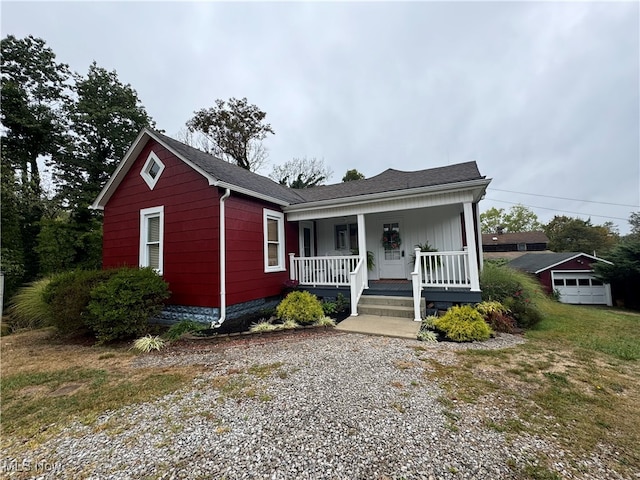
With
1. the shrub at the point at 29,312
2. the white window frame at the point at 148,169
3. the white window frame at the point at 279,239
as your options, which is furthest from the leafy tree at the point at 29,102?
the white window frame at the point at 279,239

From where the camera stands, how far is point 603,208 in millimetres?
41719

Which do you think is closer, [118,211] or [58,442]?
[58,442]

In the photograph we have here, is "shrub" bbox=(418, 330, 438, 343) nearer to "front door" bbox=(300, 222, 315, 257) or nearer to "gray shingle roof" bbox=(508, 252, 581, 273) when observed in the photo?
"front door" bbox=(300, 222, 315, 257)

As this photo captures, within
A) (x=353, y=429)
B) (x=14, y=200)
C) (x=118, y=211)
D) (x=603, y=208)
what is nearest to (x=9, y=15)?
(x=14, y=200)

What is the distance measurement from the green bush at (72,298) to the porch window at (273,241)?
3545mm

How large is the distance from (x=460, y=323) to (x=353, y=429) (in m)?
3.87

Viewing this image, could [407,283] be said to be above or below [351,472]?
above

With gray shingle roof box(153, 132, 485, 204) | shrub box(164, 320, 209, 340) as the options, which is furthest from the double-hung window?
shrub box(164, 320, 209, 340)

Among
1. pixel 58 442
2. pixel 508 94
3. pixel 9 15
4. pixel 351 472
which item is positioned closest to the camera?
pixel 351 472

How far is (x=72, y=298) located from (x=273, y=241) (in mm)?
4600

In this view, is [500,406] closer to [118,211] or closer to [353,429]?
[353,429]

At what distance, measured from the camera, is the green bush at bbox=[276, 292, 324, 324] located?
606 cm

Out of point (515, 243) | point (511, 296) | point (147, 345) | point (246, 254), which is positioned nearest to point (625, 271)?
point (511, 296)

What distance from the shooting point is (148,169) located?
762cm
